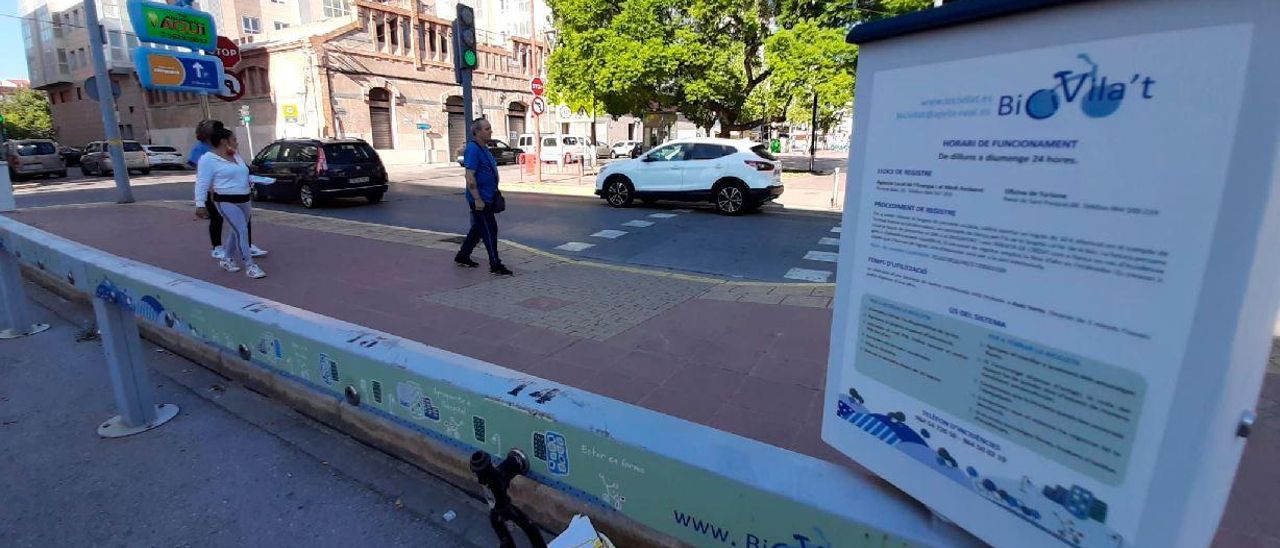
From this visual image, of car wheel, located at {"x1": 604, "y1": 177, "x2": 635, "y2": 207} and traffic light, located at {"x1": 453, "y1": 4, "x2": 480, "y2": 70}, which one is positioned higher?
traffic light, located at {"x1": 453, "y1": 4, "x2": 480, "y2": 70}

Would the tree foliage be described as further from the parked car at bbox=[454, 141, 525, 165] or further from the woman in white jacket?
the parked car at bbox=[454, 141, 525, 165]

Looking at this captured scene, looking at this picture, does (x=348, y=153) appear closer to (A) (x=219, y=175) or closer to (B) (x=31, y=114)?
(A) (x=219, y=175)

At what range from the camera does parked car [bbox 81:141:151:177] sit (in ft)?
83.9

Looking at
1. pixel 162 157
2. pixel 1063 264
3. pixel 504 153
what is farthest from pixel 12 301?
pixel 162 157

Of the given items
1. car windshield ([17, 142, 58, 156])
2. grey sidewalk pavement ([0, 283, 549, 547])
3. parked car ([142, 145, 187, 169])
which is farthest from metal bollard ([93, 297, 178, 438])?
parked car ([142, 145, 187, 169])

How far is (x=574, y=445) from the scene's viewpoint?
5.74 ft

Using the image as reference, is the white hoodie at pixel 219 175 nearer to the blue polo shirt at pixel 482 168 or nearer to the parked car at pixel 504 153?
the blue polo shirt at pixel 482 168

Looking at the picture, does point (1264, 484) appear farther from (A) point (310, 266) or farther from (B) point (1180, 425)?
(A) point (310, 266)

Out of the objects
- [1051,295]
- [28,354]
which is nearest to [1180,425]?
[1051,295]

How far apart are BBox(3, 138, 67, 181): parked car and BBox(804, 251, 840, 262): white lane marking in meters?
29.6

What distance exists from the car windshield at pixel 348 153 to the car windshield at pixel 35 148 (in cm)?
1899

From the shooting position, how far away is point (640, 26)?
60.7 feet

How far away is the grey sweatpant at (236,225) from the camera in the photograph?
6551 mm

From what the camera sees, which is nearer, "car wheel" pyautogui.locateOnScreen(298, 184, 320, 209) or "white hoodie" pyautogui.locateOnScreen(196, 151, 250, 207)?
"white hoodie" pyautogui.locateOnScreen(196, 151, 250, 207)
